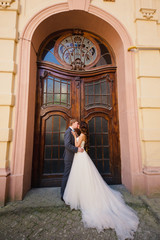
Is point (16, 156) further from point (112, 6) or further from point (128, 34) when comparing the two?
point (112, 6)

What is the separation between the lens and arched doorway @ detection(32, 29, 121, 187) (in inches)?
142

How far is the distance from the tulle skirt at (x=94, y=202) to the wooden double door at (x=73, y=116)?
108 centimetres

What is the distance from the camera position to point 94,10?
354 centimetres

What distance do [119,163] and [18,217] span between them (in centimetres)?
279

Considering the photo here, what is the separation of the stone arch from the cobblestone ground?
355 mm

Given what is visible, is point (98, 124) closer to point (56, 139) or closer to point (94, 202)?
point (56, 139)

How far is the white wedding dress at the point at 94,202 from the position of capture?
1964 millimetres

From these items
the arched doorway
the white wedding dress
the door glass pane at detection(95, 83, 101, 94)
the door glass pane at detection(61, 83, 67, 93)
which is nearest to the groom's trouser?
the white wedding dress

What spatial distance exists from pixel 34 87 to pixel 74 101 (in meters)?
1.26

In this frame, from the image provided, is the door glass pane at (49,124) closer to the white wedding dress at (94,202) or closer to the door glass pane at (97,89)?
the white wedding dress at (94,202)

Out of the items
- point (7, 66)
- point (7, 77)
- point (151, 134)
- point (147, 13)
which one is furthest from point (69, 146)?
point (147, 13)

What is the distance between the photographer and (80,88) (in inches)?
156

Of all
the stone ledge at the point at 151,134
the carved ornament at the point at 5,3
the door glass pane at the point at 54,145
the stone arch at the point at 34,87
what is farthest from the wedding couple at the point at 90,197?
the carved ornament at the point at 5,3

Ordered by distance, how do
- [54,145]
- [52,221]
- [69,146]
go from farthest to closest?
[54,145], [69,146], [52,221]
